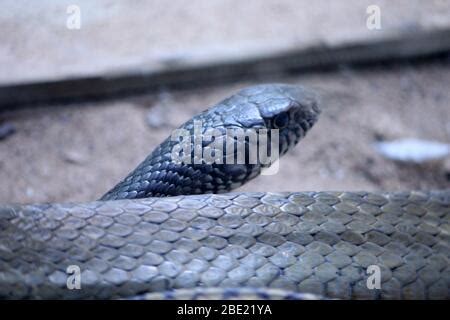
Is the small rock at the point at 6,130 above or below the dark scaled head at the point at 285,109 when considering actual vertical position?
below

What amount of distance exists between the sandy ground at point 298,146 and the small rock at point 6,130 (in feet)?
0.09

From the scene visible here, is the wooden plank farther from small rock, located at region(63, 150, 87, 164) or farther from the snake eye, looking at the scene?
the snake eye

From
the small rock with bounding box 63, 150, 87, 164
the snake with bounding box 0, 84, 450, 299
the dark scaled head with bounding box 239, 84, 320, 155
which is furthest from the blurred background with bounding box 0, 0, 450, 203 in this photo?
the snake with bounding box 0, 84, 450, 299

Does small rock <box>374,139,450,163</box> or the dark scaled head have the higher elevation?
the dark scaled head

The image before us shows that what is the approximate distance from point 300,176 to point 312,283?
69.5 inches

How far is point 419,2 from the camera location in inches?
173

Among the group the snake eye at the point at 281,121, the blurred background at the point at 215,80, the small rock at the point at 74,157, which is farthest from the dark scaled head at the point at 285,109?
the small rock at the point at 74,157

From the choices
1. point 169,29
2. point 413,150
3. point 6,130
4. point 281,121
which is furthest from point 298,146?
point 6,130

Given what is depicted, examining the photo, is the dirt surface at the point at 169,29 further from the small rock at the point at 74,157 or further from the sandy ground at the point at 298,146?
the small rock at the point at 74,157

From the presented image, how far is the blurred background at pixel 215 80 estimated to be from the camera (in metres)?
3.55

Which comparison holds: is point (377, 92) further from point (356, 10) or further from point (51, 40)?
point (51, 40)

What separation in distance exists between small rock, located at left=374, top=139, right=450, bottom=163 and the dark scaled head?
1.05m

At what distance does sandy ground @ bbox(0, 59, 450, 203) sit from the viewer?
3.42 m
